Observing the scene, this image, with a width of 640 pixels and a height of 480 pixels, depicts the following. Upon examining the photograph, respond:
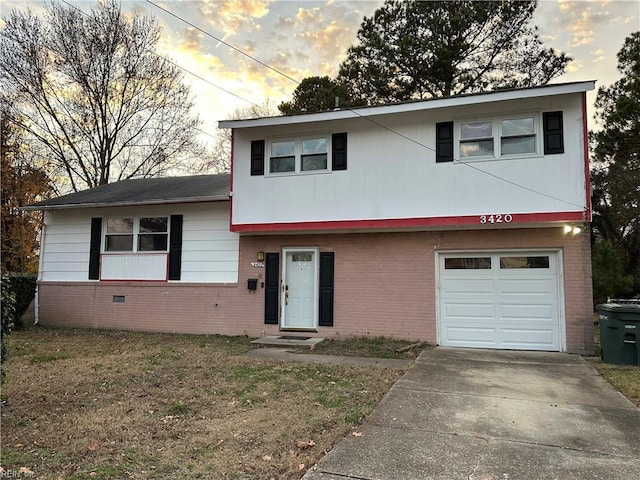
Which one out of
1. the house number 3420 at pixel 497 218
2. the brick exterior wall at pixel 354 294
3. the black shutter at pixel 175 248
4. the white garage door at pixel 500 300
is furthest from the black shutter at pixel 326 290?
the black shutter at pixel 175 248

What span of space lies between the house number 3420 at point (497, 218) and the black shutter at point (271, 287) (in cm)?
477

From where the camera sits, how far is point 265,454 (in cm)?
352

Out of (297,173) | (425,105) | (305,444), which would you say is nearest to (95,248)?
(297,173)

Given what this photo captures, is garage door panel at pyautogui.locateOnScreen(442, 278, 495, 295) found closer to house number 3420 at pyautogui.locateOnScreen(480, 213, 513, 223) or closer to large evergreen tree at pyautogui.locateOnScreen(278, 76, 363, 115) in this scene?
house number 3420 at pyautogui.locateOnScreen(480, 213, 513, 223)

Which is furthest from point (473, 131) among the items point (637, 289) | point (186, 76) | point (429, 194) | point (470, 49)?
point (186, 76)

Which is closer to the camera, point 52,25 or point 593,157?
point 593,157

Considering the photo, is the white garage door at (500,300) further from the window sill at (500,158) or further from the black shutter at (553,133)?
the black shutter at (553,133)

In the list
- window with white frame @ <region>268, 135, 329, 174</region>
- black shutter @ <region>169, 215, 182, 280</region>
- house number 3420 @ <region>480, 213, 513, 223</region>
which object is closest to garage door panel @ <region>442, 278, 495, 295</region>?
house number 3420 @ <region>480, 213, 513, 223</region>

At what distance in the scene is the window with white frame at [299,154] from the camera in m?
9.78

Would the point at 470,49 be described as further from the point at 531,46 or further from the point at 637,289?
the point at 637,289

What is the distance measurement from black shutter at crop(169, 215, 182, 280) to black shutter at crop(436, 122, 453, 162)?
6.73m

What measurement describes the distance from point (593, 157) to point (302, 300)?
13.7m

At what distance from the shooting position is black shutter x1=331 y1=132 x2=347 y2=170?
375 inches

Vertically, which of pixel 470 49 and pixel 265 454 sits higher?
pixel 470 49
